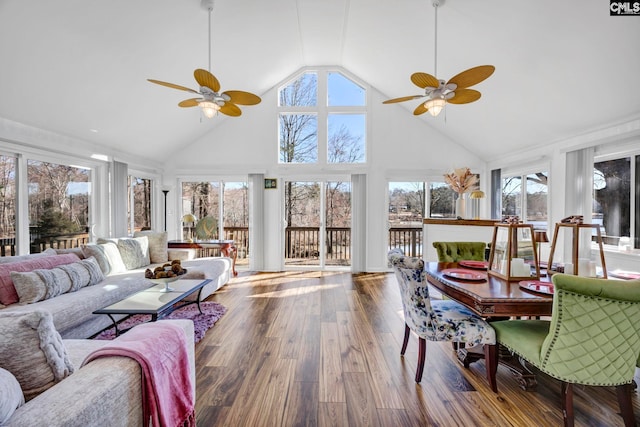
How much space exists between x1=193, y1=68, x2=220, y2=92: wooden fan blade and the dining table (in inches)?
102

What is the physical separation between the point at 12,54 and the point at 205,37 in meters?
1.79

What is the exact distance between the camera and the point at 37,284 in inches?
101

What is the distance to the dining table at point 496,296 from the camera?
1.77 metres

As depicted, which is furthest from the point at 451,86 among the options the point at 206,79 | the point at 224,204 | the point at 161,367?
the point at 224,204

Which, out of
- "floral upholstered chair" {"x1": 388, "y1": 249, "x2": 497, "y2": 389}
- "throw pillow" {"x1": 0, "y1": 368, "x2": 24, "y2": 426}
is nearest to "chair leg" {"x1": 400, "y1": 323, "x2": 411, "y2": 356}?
"floral upholstered chair" {"x1": 388, "y1": 249, "x2": 497, "y2": 389}

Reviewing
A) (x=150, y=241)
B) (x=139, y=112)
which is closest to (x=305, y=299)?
(x=150, y=241)

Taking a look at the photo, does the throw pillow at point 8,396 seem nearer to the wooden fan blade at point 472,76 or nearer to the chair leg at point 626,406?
the chair leg at point 626,406

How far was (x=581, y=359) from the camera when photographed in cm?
155

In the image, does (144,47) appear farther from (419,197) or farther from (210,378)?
(419,197)

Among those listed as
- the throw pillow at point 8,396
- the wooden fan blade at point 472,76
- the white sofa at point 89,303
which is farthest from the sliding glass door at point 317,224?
the throw pillow at point 8,396

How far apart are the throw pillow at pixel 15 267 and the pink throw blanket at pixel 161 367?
2.04 metres

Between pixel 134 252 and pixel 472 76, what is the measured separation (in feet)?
14.9

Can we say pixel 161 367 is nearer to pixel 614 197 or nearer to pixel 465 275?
pixel 465 275

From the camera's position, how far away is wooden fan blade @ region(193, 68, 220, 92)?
2.49 m
